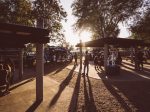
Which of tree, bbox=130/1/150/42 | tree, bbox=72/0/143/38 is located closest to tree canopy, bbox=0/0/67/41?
tree, bbox=72/0/143/38

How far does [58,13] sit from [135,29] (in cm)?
1424

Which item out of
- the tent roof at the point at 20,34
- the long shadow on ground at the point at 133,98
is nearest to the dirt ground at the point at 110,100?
the long shadow on ground at the point at 133,98

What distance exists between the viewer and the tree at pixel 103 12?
41.9 meters

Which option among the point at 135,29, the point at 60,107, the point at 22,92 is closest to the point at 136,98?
the point at 60,107

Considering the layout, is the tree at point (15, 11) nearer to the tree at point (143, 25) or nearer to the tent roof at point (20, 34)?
the tent roof at point (20, 34)

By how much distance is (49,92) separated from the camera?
13141 mm

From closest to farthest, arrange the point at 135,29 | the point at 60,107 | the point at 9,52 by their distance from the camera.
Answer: the point at 60,107 < the point at 9,52 < the point at 135,29

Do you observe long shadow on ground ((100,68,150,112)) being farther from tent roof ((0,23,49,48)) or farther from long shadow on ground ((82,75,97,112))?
tent roof ((0,23,49,48))

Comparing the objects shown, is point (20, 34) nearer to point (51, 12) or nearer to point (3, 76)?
point (3, 76)

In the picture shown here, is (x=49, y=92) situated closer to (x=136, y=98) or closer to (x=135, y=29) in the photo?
(x=136, y=98)

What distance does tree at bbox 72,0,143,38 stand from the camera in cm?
4194

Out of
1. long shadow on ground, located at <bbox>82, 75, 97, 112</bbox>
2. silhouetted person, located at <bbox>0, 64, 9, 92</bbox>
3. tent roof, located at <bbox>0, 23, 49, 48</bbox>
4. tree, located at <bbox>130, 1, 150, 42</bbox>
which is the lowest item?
long shadow on ground, located at <bbox>82, 75, 97, 112</bbox>

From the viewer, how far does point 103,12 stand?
141 feet

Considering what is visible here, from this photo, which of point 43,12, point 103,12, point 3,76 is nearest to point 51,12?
point 43,12
